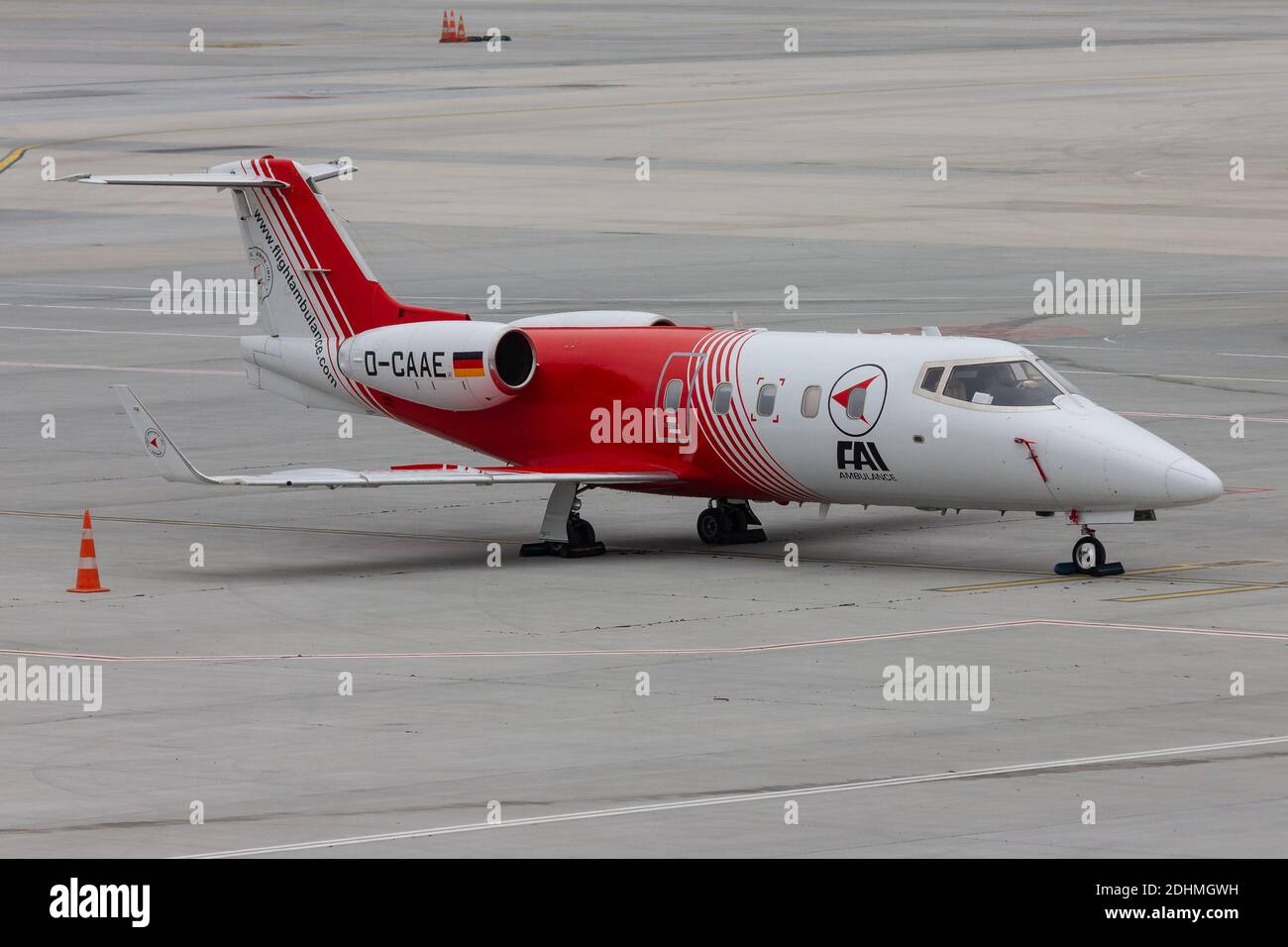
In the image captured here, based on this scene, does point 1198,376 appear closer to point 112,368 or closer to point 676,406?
point 676,406

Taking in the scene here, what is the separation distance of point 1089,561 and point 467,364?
341 inches

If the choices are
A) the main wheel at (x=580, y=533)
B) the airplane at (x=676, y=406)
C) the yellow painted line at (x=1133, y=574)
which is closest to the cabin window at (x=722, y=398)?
the airplane at (x=676, y=406)

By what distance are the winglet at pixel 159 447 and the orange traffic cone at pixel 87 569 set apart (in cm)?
131

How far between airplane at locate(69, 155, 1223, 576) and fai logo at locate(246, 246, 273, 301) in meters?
0.03

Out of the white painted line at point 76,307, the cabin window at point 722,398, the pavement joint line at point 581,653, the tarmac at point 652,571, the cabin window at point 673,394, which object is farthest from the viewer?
the white painted line at point 76,307

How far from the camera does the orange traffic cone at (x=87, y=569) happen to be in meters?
29.7

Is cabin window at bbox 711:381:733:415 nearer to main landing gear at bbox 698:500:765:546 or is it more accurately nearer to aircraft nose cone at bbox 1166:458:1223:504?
main landing gear at bbox 698:500:765:546

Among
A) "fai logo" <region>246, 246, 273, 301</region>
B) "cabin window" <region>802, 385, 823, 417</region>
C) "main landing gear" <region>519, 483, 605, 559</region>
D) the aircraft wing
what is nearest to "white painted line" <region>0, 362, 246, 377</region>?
"fai logo" <region>246, 246, 273, 301</region>

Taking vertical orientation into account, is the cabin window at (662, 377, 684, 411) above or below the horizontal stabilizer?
below

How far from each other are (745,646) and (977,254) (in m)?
42.8

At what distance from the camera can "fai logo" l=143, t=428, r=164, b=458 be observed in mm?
30547

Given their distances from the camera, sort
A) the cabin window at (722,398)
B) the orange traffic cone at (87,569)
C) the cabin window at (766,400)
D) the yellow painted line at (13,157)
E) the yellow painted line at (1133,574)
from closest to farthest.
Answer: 1. the yellow painted line at (1133,574)
2. the orange traffic cone at (87,569)
3. the cabin window at (766,400)
4. the cabin window at (722,398)
5. the yellow painted line at (13,157)

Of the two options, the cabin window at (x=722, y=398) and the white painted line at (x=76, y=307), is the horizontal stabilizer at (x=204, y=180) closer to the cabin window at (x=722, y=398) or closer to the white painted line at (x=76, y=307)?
the cabin window at (x=722, y=398)

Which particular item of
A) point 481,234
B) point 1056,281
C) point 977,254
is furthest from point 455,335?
point 481,234
